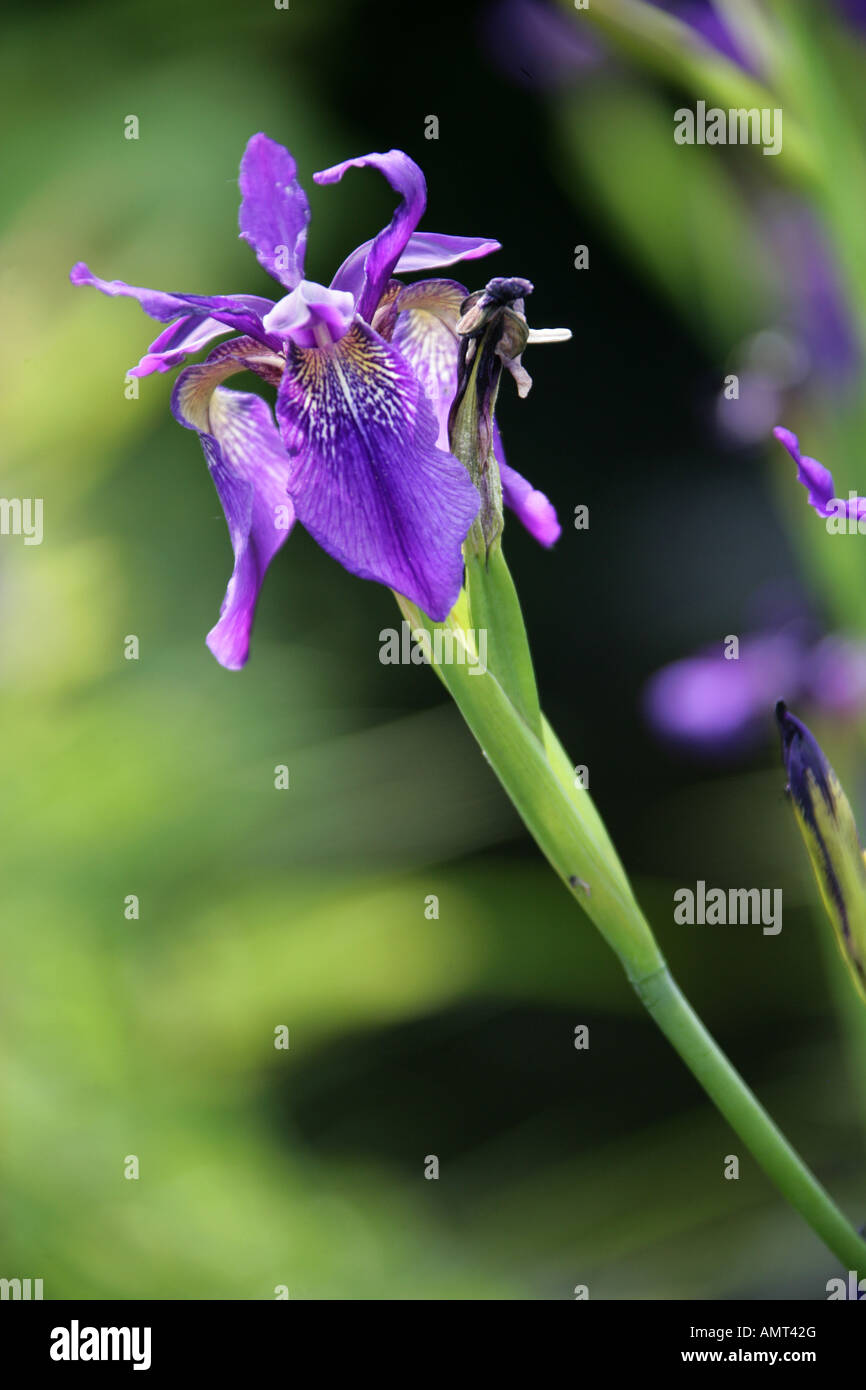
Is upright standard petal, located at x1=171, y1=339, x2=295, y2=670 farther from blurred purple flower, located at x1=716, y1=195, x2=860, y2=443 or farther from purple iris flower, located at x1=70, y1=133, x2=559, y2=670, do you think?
blurred purple flower, located at x1=716, y1=195, x2=860, y2=443

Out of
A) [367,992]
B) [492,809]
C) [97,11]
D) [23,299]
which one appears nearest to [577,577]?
[492,809]

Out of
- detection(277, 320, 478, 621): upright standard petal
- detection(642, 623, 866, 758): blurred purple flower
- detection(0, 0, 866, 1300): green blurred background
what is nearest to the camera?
detection(277, 320, 478, 621): upright standard petal

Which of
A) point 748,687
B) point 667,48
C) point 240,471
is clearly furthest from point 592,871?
point 748,687

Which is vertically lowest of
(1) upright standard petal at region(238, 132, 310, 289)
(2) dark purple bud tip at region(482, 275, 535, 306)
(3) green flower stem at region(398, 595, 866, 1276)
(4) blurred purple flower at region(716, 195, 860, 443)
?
(3) green flower stem at region(398, 595, 866, 1276)

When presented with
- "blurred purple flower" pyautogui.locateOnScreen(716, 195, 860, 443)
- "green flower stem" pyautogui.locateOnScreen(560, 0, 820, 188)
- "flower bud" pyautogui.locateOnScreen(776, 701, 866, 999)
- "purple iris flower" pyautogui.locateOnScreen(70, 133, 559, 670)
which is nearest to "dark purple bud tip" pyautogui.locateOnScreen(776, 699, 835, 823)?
"flower bud" pyautogui.locateOnScreen(776, 701, 866, 999)

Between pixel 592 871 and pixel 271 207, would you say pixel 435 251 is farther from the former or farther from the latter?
pixel 592 871

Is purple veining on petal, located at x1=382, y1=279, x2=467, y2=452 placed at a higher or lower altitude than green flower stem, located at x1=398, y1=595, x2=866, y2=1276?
higher
